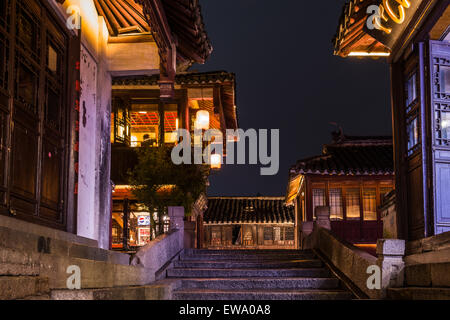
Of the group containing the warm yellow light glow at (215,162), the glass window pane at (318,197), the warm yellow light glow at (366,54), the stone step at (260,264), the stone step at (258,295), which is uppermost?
the warm yellow light glow at (366,54)

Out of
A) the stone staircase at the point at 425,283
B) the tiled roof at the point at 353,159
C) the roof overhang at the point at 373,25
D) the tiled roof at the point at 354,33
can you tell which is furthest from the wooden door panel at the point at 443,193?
the tiled roof at the point at 353,159

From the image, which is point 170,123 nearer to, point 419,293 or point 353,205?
point 353,205

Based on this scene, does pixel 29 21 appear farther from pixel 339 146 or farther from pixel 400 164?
pixel 339 146

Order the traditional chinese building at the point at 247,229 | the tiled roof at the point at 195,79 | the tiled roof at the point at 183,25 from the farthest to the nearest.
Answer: the traditional chinese building at the point at 247,229 < the tiled roof at the point at 195,79 < the tiled roof at the point at 183,25

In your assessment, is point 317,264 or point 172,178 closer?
point 317,264

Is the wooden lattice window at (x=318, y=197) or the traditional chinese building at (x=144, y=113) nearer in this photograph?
the traditional chinese building at (x=144, y=113)

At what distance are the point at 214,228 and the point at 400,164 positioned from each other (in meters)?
28.1

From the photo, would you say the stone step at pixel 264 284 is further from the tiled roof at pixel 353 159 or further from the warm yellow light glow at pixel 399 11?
the tiled roof at pixel 353 159

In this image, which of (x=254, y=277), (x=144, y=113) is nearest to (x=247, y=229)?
(x=144, y=113)

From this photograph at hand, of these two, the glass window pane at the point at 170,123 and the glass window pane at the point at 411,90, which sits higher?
the glass window pane at the point at 170,123

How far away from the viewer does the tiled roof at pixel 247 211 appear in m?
37.8

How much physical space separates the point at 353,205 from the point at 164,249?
40.7ft

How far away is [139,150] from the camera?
19.5 meters
